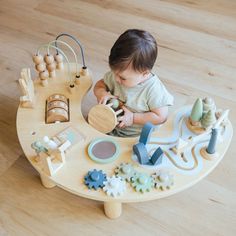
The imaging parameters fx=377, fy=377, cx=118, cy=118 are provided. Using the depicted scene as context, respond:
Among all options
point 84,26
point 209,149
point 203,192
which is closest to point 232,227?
point 203,192

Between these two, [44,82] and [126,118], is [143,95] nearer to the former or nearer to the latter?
[126,118]

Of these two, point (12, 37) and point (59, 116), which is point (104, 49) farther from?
point (59, 116)

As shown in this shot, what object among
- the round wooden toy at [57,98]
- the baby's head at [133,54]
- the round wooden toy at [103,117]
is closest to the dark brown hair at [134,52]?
the baby's head at [133,54]

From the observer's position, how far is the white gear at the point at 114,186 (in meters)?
0.88

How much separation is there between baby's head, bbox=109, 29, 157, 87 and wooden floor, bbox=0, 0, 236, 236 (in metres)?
0.39

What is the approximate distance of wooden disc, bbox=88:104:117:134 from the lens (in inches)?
38.6

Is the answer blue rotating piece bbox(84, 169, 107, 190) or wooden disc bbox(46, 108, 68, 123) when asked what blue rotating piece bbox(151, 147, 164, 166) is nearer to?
blue rotating piece bbox(84, 169, 107, 190)

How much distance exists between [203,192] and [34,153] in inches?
19.5

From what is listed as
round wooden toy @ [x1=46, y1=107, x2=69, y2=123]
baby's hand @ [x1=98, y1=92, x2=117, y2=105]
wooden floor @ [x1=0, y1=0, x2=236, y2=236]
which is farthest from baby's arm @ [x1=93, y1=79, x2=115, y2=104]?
wooden floor @ [x1=0, y1=0, x2=236, y2=236]

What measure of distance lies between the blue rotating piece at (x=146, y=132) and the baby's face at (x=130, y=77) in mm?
129

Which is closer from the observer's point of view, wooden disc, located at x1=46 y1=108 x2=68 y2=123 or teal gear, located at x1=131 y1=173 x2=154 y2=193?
teal gear, located at x1=131 y1=173 x2=154 y2=193

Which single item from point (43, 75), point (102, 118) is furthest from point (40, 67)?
point (102, 118)

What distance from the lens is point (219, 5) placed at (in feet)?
5.74

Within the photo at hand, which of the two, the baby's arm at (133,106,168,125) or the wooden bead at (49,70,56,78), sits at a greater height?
the wooden bead at (49,70,56,78)
